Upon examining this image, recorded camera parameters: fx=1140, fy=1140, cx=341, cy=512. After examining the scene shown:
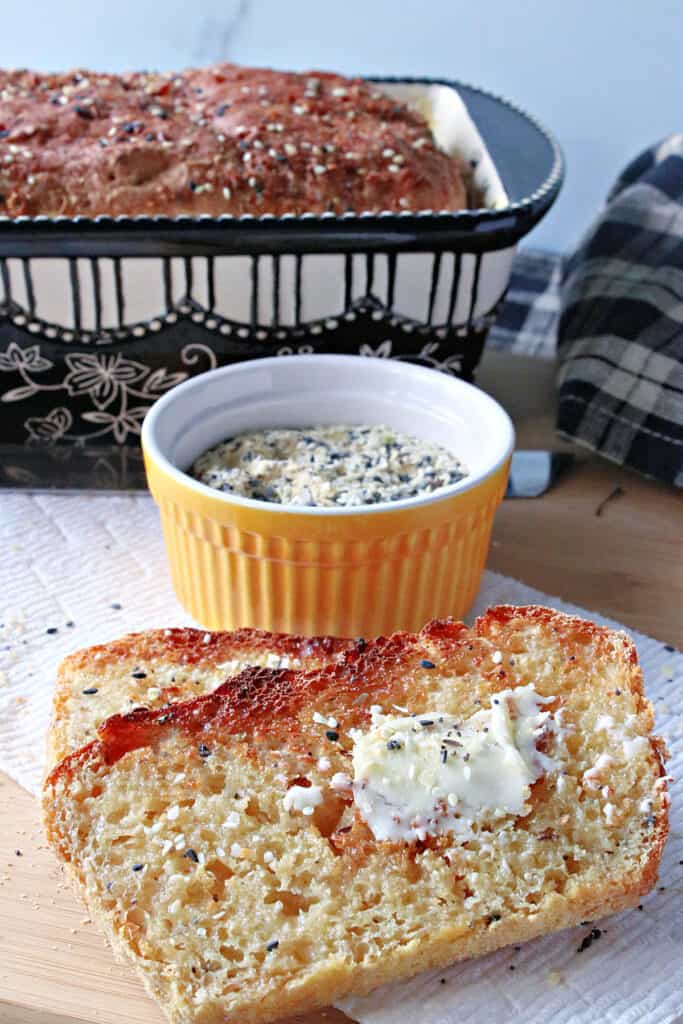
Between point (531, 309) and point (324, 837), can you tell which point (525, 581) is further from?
point (531, 309)

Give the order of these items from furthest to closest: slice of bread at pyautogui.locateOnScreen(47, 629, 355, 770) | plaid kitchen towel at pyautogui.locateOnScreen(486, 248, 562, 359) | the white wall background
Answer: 1. the white wall background
2. plaid kitchen towel at pyautogui.locateOnScreen(486, 248, 562, 359)
3. slice of bread at pyautogui.locateOnScreen(47, 629, 355, 770)

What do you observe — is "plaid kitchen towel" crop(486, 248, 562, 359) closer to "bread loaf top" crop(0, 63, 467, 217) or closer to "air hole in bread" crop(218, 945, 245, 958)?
"bread loaf top" crop(0, 63, 467, 217)

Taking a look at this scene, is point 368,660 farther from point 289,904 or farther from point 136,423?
Answer: point 136,423

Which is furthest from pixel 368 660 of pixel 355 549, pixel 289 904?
pixel 289 904

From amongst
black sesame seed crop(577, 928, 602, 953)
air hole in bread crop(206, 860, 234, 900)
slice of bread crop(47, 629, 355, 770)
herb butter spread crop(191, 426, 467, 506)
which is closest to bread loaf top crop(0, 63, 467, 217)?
herb butter spread crop(191, 426, 467, 506)

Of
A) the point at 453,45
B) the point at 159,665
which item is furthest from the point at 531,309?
the point at 159,665

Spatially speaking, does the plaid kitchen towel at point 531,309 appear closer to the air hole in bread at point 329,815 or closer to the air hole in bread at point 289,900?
the air hole in bread at point 329,815

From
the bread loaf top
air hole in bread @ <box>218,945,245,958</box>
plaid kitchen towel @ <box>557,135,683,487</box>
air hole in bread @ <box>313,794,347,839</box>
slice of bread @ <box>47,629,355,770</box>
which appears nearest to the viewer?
air hole in bread @ <box>218,945,245,958</box>
